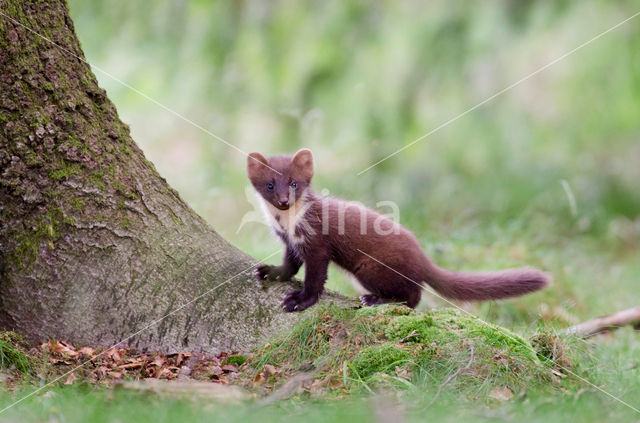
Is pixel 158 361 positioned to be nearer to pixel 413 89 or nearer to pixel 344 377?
pixel 344 377

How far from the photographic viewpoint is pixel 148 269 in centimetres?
417

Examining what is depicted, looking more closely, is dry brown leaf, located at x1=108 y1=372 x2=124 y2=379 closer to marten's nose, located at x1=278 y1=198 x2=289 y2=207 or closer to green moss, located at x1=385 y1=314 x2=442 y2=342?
green moss, located at x1=385 y1=314 x2=442 y2=342

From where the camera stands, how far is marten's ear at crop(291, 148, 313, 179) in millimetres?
5125

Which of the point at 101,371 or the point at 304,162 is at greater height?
the point at 304,162

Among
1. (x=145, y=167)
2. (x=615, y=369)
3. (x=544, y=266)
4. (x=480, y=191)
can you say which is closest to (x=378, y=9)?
(x=480, y=191)

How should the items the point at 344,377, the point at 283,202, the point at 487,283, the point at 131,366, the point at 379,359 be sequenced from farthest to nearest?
1. the point at 487,283
2. the point at 283,202
3. the point at 131,366
4. the point at 379,359
5. the point at 344,377

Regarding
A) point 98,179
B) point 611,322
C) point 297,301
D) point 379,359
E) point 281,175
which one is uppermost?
point 281,175

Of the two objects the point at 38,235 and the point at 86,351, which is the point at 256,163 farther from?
the point at 86,351

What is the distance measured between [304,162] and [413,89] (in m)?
3.09

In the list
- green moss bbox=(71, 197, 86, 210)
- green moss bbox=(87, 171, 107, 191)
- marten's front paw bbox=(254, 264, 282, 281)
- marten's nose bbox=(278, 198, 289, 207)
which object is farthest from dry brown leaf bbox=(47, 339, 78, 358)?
marten's nose bbox=(278, 198, 289, 207)

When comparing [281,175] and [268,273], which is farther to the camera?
[281,175]

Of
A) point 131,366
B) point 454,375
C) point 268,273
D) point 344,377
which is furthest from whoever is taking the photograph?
point 268,273

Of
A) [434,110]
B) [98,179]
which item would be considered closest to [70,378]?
[98,179]

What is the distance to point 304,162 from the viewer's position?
516cm
